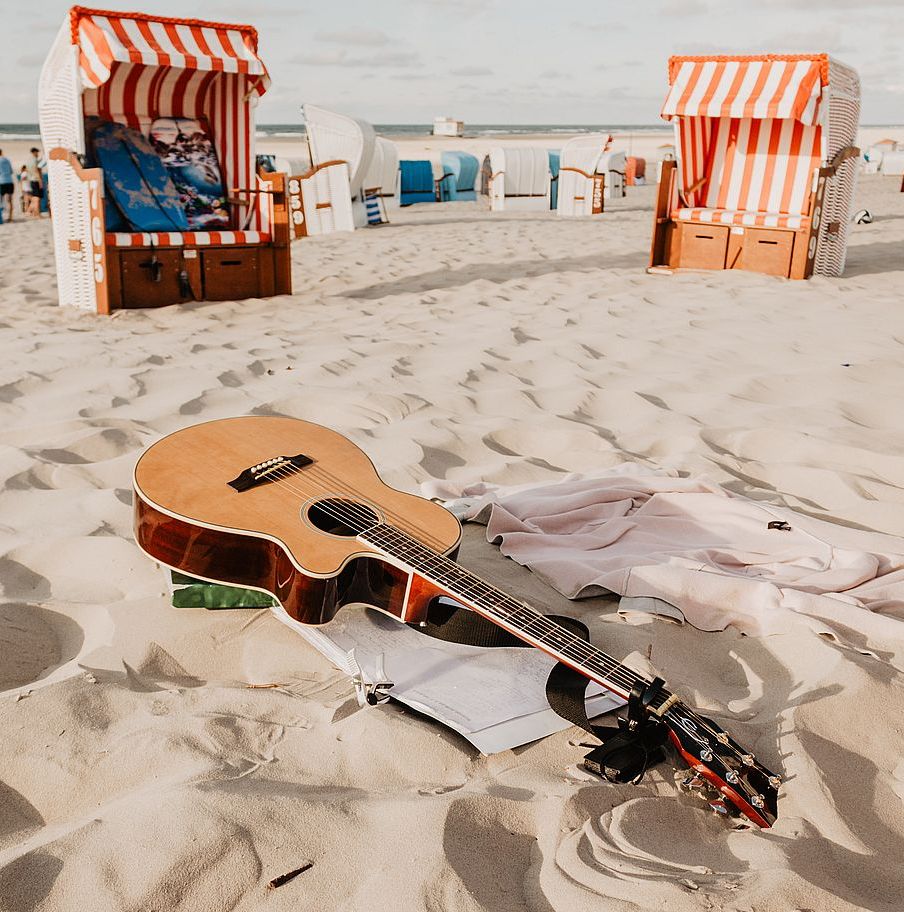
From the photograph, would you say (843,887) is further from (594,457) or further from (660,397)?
(660,397)

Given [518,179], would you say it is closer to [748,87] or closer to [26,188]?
[26,188]

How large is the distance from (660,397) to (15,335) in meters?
3.55

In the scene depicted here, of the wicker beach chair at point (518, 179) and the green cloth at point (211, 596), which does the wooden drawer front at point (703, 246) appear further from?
the wicker beach chair at point (518, 179)

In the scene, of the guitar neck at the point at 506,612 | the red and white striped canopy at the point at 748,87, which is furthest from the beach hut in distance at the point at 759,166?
the guitar neck at the point at 506,612

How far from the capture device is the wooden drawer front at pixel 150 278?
6.10 meters

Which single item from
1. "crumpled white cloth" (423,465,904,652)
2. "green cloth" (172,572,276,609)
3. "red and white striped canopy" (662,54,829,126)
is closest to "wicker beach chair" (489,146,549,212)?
"red and white striped canopy" (662,54,829,126)

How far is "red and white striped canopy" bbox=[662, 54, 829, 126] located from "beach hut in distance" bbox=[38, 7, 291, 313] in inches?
141

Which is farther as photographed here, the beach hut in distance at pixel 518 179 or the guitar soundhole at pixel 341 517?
the beach hut in distance at pixel 518 179

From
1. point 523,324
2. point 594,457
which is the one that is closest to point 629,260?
point 523,324

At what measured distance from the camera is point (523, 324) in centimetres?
527

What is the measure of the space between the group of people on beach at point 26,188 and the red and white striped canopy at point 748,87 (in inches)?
341

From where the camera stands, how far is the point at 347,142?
12984mm

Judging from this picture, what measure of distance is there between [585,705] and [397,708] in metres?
0.34

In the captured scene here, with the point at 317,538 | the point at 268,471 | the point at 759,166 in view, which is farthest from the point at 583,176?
the point at 317,538
